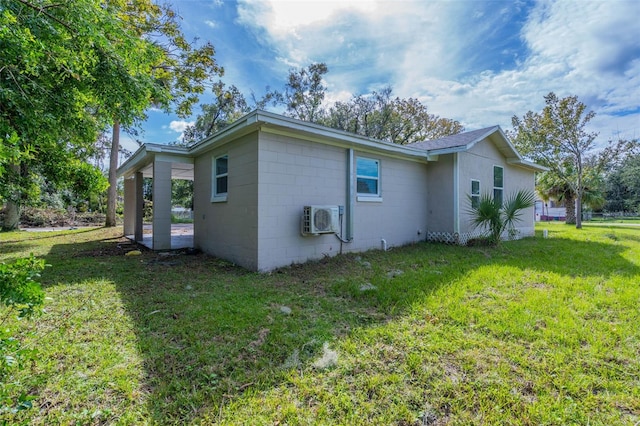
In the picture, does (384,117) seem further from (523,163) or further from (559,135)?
(523,163)

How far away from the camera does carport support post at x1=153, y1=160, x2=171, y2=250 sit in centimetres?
781

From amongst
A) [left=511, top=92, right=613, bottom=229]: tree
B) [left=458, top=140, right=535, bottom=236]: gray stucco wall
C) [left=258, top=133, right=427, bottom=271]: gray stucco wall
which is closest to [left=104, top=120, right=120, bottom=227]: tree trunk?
[left=258, top=133, right=427, bottom=271]: gray stucco wall

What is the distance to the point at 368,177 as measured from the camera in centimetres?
763

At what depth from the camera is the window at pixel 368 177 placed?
743 cm

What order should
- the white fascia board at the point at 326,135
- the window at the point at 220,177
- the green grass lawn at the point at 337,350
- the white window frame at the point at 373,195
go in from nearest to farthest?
the green grass lawn at the point at 337,350
the white fascia board at the point at 326,135
the window at the point at 220,177
the white window frame at the point at 373,195

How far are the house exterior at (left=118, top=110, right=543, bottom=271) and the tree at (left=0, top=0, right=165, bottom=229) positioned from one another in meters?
1.80

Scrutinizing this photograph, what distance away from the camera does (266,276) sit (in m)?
5.29

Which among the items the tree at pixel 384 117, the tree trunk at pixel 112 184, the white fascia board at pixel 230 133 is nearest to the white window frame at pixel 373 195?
the white fascia board at pixel 230 133

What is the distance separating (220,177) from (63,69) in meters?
3.27

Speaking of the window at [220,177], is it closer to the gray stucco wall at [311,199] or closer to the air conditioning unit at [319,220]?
the gray stucco wall at [311,199]

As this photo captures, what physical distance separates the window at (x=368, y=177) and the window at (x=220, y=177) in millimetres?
3178

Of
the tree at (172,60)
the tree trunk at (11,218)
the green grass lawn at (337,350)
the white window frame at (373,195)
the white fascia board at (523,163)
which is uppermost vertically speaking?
the tree at (172,60)

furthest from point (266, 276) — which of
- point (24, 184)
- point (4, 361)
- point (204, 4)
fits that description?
point (204, 4)

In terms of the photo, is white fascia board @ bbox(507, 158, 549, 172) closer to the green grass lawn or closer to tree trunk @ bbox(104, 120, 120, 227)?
the green grass lawn
